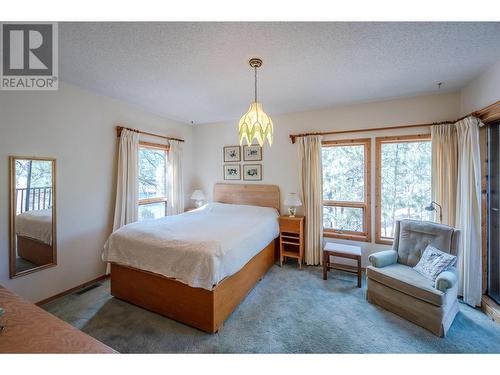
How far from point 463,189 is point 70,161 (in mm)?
4740

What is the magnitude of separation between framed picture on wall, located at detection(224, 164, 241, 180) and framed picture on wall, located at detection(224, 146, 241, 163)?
0.12 m

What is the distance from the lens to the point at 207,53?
1854 mm

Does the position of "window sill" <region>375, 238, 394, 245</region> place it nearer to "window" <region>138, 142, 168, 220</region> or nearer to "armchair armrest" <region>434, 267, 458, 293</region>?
"armchair armrest" <region>434, 267, 458, 293</region>

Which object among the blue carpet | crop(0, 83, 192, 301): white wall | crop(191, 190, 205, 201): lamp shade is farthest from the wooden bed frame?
crop(191, 190, 205, 201): lamp shade

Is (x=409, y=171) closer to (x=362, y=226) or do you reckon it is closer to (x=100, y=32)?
(x=362, y=226)

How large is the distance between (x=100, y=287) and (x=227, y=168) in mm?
2766

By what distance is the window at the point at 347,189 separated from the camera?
10.7ft

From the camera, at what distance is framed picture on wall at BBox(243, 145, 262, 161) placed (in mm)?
3965

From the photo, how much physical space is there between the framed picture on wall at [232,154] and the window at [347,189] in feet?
5.31

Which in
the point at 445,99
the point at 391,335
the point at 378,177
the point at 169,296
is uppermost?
the point at 445,99

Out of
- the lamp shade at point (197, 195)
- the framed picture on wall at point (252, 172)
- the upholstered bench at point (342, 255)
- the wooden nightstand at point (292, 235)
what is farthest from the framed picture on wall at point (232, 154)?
the upholstered bench at point (342, 255)

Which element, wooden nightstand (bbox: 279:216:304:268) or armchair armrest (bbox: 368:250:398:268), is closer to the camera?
armchair armrest (bbox: 368:250:398:268)

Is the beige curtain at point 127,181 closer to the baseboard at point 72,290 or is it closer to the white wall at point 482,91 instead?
the baseboard at point 72,290

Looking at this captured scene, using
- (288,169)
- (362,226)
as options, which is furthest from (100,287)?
(362,226)
